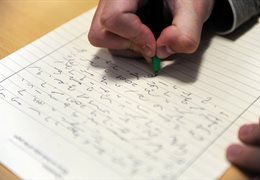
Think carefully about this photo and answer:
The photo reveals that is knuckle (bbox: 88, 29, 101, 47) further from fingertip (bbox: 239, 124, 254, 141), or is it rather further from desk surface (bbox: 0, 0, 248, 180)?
fingertip (bbox: 239, 124, 254, 141)

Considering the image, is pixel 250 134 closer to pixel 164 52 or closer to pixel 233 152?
pixel 233 152

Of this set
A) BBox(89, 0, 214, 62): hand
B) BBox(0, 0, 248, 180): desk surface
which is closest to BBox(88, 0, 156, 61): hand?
BBox(89, 0, 214, 62): hand

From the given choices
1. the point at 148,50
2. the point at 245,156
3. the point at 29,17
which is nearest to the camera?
the point at 245,156

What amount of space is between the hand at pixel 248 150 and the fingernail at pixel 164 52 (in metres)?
0.14

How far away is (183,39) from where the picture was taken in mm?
467

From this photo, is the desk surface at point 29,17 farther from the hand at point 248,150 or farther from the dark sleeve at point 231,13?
the hand at point 248,150

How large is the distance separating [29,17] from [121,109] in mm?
281

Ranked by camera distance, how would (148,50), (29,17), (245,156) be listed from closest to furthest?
(245,156), (148,50), (29,17)

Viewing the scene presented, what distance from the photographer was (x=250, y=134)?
1.34ft

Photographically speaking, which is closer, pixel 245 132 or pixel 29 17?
pixel 245 132

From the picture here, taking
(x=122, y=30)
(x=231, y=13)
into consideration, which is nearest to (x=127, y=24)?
(x=122, y=30)

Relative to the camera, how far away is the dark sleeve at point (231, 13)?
1.81 feet

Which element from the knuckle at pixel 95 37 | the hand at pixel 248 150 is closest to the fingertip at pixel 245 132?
the hand at pixel 248 150

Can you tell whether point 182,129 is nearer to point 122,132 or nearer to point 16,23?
point 122,132
